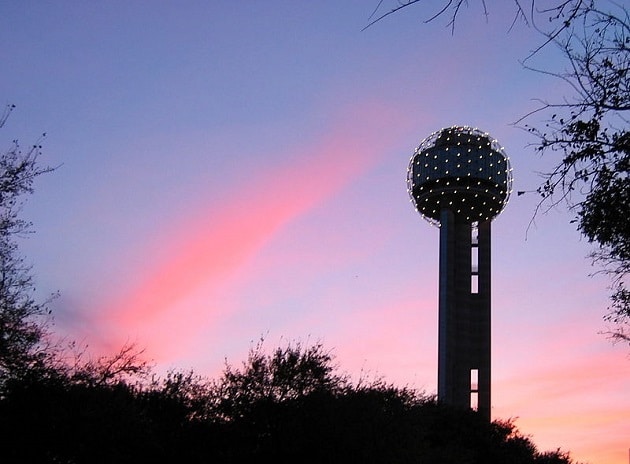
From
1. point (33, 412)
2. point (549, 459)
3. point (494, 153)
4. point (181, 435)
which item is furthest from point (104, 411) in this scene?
point (494, 153)

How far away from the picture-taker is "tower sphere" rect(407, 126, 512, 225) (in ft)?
355

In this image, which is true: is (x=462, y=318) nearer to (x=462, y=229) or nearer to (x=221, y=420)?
(x=462, y=229)

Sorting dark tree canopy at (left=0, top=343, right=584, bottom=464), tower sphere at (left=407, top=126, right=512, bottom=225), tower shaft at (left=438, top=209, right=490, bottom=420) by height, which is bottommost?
dark tree canopy at (left=0, top=343, right=584, bottom=464)

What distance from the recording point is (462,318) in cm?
10394

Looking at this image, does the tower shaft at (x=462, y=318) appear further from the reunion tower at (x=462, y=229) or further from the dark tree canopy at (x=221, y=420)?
the dark tree canopy at (x=221, y=420)

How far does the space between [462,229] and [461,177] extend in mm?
7246

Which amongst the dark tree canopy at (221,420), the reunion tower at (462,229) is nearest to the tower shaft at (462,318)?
the reunion tower at (462,229)

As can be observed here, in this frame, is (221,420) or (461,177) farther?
(461,177)

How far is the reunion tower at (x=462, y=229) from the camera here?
102125 mm

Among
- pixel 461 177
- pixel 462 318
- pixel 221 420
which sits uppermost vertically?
pixel 461 177

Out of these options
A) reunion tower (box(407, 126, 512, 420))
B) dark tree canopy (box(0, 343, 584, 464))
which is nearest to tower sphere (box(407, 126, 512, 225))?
reunion tower (box(407, 126, 512, 420))

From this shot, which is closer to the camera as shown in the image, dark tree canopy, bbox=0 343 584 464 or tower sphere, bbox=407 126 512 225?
dark tree canopy, bbox=0 343 584 464

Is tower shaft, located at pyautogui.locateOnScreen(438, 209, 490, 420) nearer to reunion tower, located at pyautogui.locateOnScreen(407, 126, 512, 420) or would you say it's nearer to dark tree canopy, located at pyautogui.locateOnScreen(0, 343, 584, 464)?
reunion tower, located at pyautogui.locateOnScreen(407, 126, 512, 420)

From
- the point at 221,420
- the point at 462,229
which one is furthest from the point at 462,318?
the point at 221,420
